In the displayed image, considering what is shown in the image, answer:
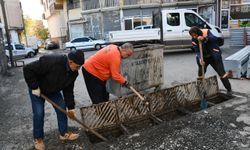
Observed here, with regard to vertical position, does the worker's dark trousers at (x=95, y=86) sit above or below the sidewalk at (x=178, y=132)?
above

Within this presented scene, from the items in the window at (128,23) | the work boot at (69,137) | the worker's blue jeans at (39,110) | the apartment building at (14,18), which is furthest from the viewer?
the apartment building at (14,18)

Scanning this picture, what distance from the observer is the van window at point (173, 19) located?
11.9m

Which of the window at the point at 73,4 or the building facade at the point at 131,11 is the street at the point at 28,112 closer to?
the building facade at the point at 131,11

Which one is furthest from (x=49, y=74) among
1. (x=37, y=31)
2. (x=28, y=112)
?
(x=37, y=31)

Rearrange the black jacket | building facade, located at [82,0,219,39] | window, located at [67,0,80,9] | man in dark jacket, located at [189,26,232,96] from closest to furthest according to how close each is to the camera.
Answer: the black jacket < man in dark jacket, located at [189,26,232,96] < building facade, located at [82,0,219,39] < window, located at [67,0,80,9]

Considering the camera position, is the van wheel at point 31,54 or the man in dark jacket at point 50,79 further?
the van wheel at point 31,54

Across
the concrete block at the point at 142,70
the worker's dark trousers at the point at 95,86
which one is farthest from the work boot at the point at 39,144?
the concrete block at the point at 142,70

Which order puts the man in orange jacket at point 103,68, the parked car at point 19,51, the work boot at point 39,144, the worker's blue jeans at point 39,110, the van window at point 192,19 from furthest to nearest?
the parked car at point 19,51 → the van window at point 192,19 → the man in orange jacket at point 103,68 → the work boot at point 39,144 → the worker's blue jeans at point 39,110

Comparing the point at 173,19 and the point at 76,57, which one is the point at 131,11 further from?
the point at 76,57

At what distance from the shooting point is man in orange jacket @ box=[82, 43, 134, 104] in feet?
13.0

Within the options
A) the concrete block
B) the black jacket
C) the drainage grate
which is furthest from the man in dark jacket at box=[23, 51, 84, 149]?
the concrete block

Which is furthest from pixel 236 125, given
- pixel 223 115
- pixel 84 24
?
pixel 84 24

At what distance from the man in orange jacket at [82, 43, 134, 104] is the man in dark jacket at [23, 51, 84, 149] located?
730 mm

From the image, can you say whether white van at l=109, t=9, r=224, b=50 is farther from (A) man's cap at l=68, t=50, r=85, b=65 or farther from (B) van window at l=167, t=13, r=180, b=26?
(A) man's cap at l=68, t=50, r=85, b=65
